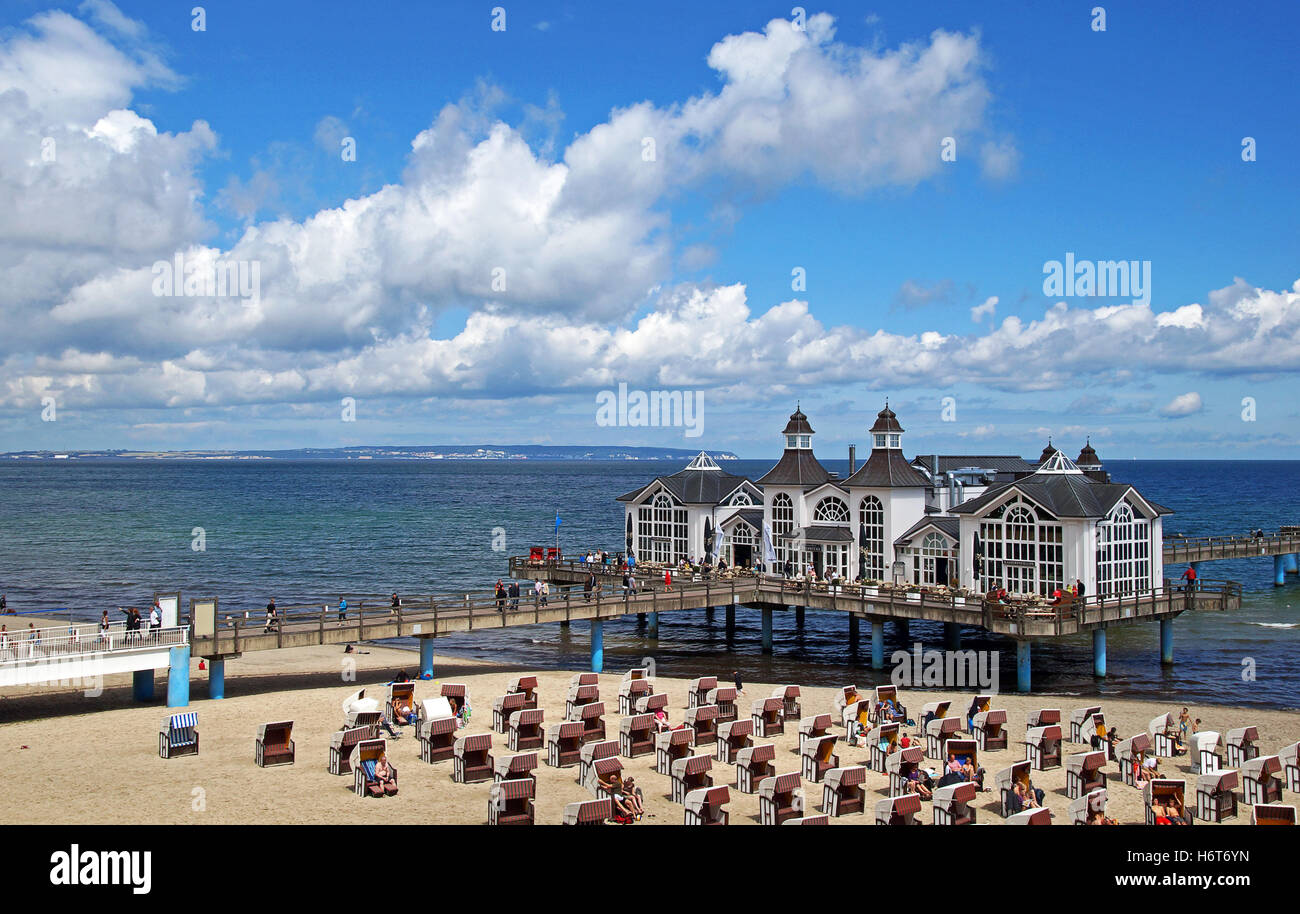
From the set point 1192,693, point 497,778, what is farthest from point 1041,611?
point 497,778

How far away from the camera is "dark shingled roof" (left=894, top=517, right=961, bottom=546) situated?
39.3m

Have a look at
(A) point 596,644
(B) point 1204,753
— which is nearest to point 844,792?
(B) point 1204,753

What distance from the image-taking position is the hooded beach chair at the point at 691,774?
17.8m

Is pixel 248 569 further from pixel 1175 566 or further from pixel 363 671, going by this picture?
pixel 1175 566

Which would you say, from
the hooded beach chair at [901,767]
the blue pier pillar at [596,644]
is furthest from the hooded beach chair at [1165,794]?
the blue pier pillar at [596,644]

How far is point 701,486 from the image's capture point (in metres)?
46.9

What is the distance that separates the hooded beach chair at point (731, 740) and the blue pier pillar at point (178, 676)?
14097 millimetres

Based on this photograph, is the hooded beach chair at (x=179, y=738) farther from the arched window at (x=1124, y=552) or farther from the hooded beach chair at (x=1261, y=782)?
the arched window at (x=1124, y=552)

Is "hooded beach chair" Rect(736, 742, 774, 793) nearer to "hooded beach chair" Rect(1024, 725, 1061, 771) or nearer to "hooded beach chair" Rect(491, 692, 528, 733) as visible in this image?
"hooded beach chair" Rect(1024, 725, 1061, 771)

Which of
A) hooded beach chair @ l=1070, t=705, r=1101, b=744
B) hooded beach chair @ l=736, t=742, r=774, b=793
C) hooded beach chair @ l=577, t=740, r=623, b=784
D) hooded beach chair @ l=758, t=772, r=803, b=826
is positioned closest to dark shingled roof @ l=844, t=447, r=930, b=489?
hooded beach chair @ l=1070, t=705, r=1101, b=744

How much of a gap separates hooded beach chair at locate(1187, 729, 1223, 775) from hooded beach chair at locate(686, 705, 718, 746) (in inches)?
369
